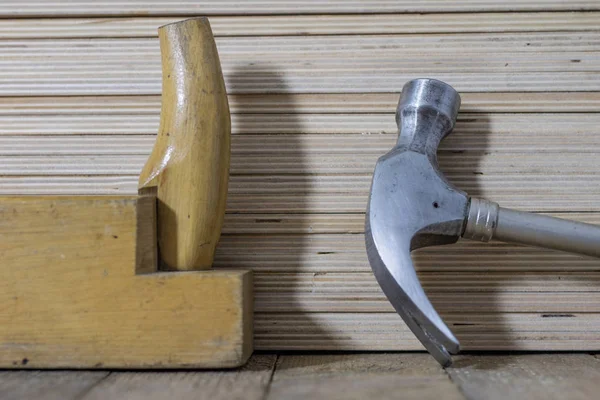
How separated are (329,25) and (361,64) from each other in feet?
0.26

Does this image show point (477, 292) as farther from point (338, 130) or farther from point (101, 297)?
point (101, 297)

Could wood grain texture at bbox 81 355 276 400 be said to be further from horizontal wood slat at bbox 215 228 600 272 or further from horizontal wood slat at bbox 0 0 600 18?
horizontal wood slat at bbox 0 0 600 18

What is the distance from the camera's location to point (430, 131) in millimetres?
795

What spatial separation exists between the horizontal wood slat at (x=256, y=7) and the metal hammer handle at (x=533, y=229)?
360 millimetres

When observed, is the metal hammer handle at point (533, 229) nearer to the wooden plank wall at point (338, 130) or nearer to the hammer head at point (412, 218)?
the hammer head at point (412, 218)

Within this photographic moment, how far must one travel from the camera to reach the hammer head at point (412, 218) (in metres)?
0.70

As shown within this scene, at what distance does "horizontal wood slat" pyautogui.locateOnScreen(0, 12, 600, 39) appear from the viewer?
0.92m

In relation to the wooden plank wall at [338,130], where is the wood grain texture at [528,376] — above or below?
below

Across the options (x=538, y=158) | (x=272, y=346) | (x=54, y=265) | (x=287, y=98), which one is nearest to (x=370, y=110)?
(x=287, y=98)

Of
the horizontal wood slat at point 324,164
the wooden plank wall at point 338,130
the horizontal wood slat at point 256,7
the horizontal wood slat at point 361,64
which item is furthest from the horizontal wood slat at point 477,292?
the horizontal wood slat at point 256,7

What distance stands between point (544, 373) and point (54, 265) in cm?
64

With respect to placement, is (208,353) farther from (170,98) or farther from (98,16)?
(98,16)

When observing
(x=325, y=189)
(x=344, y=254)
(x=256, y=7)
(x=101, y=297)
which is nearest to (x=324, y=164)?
(x=325, y=189)

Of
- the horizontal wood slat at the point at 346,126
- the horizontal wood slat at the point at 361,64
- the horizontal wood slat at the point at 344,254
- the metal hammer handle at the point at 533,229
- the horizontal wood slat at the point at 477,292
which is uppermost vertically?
the horizontal wood slat at the point at 361,64
